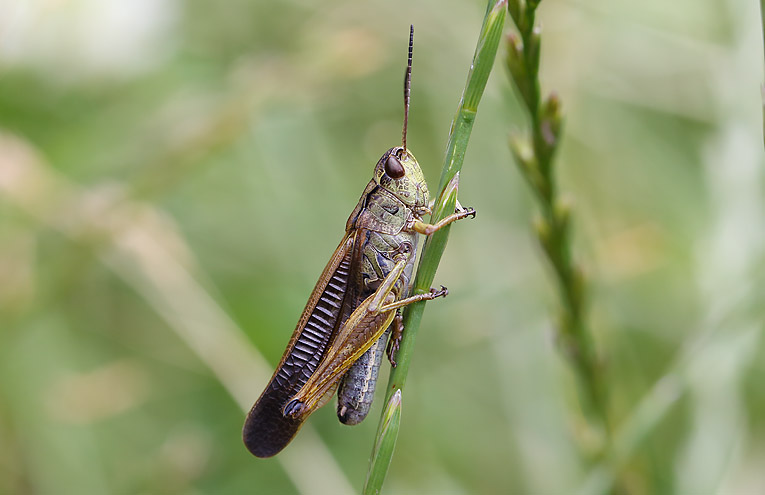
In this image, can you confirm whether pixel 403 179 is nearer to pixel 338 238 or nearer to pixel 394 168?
pixel 394 168

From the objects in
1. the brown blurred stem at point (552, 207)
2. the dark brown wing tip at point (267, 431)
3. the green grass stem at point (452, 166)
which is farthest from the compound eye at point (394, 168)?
the dark brown wing tip at point (267, 431)

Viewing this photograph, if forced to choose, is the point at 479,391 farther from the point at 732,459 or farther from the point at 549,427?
the point at 732,459

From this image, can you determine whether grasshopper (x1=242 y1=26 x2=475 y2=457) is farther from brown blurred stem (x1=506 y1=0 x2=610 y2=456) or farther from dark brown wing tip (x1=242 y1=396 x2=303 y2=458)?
brown blurred stem (x1=506 y1=0 x2=610 y2=456)

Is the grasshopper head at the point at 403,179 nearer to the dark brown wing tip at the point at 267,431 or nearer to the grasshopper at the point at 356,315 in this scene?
the grasshopper at the point at 356,315

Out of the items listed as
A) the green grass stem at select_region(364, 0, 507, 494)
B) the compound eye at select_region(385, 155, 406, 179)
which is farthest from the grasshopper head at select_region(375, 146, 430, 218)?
the green grass stem at select_region(364, 0, 507, 494)

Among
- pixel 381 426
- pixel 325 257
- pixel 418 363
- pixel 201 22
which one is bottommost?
pixel 418 363

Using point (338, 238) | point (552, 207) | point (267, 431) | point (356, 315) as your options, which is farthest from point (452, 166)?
point (338, 238)

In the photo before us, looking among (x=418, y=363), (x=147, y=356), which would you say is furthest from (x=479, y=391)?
(x=147, y=356)
